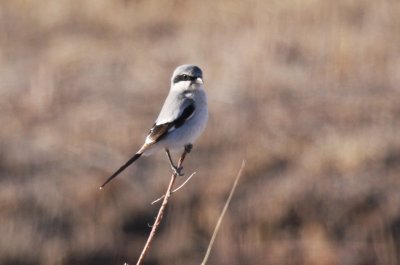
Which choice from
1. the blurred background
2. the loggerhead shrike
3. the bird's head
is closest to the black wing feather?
the loggerhead shrike

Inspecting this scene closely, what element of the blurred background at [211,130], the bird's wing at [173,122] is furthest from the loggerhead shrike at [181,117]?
the blurred background at [211,130]

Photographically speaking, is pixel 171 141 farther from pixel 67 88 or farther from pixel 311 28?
pixel 311 28

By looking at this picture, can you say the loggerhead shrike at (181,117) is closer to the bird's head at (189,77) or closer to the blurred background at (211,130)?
the bird's head at (189,77)

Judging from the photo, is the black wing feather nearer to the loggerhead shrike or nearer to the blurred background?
the loggerhead shrike

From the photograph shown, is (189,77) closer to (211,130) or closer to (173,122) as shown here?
(173,122)

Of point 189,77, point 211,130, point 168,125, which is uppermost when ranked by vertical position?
point 189,77

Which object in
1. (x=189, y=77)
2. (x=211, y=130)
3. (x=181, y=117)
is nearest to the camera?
(x=181, y=117)

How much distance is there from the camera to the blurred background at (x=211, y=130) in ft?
24.7

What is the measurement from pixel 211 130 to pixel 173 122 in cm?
466

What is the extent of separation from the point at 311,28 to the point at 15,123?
316 cm

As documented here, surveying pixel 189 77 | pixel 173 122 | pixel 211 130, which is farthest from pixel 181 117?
pixel 211 130

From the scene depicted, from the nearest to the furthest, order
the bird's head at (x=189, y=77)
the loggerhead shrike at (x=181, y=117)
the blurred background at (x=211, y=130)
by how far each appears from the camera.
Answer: the loggerhead shrike at (x=181, y=117), the bird's head at (x=189, y=77), the blurred background at (x=211, y=130)

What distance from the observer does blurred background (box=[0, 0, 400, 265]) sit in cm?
752

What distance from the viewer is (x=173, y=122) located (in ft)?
12.9
